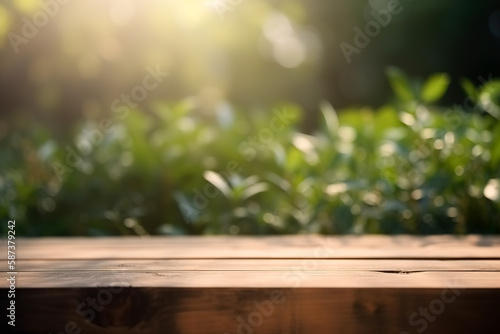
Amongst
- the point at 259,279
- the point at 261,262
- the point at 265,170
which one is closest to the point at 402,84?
the point at 265,170

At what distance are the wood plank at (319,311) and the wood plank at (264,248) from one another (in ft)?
1.03

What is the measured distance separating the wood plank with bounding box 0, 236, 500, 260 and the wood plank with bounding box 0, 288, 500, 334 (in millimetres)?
313

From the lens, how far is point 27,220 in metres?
2.35

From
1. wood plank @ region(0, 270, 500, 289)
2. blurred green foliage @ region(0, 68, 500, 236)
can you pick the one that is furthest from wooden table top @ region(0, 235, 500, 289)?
blurred green foliage @ region(0, 68, 500, 236)

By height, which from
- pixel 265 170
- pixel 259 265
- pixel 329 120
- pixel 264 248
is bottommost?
pixel 265 170

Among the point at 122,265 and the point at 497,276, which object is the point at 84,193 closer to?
the point at 122,265

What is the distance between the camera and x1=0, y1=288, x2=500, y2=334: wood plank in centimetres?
107

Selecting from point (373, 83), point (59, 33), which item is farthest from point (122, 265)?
point (373, 83)

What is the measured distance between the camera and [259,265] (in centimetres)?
130

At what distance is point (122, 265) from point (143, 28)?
4541mm

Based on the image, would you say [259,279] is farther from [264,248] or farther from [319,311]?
[264,248]

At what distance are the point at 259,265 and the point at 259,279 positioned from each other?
153mm

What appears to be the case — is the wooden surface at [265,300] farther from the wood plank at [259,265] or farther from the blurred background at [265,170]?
the blurred background at [265,170]

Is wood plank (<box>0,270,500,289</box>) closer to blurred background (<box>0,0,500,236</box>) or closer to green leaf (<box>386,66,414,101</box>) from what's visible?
blurred background (<box>0,0,500,236</box>)
